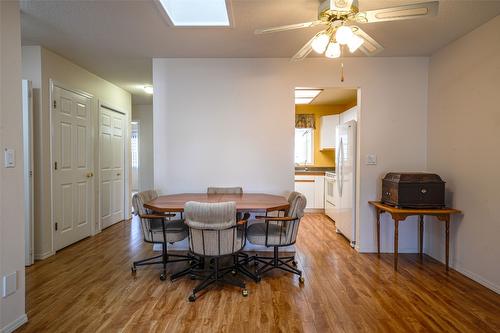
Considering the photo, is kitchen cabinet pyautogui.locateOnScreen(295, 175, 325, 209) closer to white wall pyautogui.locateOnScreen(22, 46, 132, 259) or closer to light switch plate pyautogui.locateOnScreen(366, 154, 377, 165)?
light switch plate pyautogui.locateOnScreen(366, 154, 377, 165)

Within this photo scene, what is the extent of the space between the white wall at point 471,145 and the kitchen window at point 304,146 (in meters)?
3.10

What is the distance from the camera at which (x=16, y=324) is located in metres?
1.90

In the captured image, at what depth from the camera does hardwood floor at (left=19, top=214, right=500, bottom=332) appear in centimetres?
196

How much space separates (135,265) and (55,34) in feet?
8.27

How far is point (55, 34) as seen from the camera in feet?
9.35

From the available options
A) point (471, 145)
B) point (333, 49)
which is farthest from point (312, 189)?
point (333, 49)

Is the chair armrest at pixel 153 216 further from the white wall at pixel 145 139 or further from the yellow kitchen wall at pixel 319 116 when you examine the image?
the yellow kitchen wall at pixel 319 116

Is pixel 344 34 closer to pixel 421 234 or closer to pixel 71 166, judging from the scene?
pixel 421 234

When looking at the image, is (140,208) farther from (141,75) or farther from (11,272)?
(141,75)

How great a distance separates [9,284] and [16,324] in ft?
1.00

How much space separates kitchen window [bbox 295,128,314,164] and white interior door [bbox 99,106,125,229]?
3700 millimetres

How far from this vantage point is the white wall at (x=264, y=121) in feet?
11.3

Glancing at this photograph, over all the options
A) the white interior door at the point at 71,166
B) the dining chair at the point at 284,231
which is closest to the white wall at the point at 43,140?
the white interior door at the point at 71,166

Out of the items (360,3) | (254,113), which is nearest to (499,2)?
(360,3)
